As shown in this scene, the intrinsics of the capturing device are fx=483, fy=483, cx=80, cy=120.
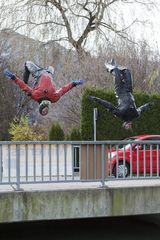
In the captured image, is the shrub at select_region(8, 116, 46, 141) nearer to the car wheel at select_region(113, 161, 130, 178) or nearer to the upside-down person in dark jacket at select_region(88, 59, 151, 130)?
the upside-down person in dark jacket at select_region(88, 59, 151, 130)

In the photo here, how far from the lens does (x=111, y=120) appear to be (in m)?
21.9

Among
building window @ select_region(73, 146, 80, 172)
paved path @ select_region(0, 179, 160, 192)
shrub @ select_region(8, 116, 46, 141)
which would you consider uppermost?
building window @ select_region(73, 146, 80, 172)

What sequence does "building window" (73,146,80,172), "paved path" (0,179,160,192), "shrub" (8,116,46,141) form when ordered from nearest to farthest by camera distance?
1. "paved path" (0,179,160,192)
2. "building window" (73,146,80,172)
3. "shrub" (8,116,46,141)

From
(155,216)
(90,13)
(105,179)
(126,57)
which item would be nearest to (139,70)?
(126,57)

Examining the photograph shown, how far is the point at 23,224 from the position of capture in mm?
11781

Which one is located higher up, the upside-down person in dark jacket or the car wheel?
the upside-down person in dark jacket

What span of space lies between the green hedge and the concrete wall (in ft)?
41.0

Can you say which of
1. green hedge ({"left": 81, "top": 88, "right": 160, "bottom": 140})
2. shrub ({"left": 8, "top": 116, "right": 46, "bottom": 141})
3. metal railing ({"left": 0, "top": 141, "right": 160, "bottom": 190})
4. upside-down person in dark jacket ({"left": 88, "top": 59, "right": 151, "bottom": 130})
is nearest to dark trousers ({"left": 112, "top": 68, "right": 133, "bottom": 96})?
upside-down person in dark jacket ({"left": 88, "top": 59, "right": 151, "bottom": 130})

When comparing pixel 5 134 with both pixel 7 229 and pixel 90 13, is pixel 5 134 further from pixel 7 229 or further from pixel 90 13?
pixel 7 229

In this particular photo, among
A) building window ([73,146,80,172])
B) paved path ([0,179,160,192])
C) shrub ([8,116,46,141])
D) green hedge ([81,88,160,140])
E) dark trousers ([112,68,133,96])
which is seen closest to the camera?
paved path ([0,179,160,192])

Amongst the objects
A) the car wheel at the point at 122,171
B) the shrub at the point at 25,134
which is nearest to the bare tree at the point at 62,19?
the shrub at the point at 25,134

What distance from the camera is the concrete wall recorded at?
332 inches

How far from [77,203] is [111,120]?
1331 cm

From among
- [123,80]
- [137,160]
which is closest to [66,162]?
[137,160]
